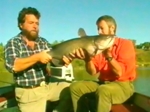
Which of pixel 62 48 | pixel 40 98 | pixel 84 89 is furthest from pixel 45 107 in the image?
pixel 62 48

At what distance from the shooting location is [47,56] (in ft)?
15.4

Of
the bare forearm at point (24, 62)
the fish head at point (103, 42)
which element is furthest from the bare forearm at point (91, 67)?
the bare forearm at point (24, 62)

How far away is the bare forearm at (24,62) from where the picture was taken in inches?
184

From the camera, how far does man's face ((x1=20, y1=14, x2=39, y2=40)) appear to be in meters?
5.15

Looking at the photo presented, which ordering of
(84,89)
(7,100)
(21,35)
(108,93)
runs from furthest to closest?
(7,100), (21,35), (84,89), (108,93)

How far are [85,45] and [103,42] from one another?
28 cm

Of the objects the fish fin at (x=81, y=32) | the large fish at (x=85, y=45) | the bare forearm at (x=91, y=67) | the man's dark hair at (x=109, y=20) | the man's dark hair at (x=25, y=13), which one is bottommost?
the bare forearm at (x=91, y=67)

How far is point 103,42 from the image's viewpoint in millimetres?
4277

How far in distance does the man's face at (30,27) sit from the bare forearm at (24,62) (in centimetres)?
60

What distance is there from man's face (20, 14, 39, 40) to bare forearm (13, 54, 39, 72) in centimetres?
60

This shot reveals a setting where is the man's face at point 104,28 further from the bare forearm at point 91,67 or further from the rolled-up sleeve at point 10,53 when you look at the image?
the rolled-up sleeve at point 10,53

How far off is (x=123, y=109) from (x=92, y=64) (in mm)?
959

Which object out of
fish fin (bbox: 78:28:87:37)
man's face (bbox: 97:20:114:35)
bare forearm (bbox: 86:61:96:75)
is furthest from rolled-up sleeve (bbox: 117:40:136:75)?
fish fin (bbox: 78:28:87:37)

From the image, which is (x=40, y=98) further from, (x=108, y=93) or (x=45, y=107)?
(x=108, y=93)
